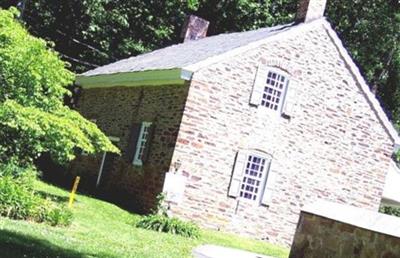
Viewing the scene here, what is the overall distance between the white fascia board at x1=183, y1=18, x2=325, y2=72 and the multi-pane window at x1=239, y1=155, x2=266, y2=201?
3237mm

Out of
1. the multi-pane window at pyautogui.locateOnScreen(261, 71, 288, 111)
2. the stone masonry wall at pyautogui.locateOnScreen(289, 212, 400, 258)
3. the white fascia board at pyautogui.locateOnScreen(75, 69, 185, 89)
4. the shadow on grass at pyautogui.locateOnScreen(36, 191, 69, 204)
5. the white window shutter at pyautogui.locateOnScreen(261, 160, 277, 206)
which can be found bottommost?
the shadow on grass at pyautogui.locateOnScreen(36, 191, 69, 204)

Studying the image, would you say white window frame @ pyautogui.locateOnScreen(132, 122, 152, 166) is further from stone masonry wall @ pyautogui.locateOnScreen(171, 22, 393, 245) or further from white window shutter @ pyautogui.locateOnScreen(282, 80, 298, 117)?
white window shutter @ pyautogui.locateOnScreen(282, 80, 298, 117)

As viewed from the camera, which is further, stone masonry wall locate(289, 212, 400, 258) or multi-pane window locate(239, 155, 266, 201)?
multi-pane window locate(239, 155, 266, 201)

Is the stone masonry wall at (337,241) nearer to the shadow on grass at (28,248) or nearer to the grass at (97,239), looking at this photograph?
the grass at (97,239)

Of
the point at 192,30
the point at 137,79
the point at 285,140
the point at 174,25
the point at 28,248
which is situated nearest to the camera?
the point at 28,248

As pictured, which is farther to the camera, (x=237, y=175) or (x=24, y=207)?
(x=237, y=175)

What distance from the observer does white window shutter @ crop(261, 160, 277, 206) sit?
19109mm

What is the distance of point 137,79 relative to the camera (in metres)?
20.8

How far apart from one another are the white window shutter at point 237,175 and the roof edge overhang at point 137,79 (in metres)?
→ 2.89

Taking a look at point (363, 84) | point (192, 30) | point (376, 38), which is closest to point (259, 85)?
point (363, 84)

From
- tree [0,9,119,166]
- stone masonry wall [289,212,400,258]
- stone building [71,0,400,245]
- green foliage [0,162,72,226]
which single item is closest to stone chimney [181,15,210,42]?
stone building [71,0,400,245]

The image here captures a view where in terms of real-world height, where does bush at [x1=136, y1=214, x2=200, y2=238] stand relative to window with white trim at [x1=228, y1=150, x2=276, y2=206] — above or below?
below

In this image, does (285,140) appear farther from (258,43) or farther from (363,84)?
(363,84)

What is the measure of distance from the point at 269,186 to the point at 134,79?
234 inches
